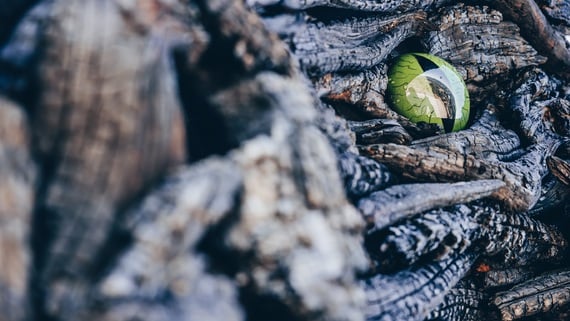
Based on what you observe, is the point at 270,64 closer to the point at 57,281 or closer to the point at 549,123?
the point at 57,281

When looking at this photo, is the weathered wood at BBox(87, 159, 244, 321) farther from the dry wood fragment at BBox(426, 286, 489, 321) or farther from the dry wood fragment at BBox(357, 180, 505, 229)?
the dry wood fragment at BBox(426, 286, 489, 321)

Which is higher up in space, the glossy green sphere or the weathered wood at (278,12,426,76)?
the weathered wood at (278,12,426,76)

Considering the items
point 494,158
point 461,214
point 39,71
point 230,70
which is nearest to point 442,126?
point 494,158

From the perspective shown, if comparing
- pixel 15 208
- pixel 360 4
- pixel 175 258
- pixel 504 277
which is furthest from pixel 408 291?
pixel 360 4

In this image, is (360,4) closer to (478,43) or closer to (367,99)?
(367,99)

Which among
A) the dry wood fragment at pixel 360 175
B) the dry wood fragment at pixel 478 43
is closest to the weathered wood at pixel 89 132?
the dry wood fragment at pixel 360 175

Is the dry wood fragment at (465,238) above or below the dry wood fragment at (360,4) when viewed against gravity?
below

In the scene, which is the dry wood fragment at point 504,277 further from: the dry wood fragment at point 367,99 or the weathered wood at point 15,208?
the weathered wood at point 15,208

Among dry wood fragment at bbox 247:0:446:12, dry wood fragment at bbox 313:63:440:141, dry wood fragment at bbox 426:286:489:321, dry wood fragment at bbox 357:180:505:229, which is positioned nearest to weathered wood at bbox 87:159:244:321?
dry wood fragment at bbox 357:180:505:229
